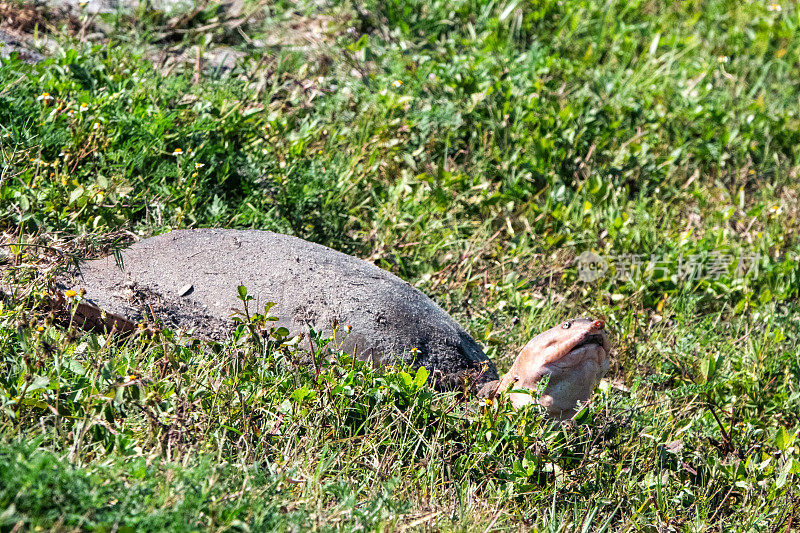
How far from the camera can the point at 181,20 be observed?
5242 mm

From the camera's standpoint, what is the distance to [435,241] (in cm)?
432

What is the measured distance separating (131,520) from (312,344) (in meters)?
1.16

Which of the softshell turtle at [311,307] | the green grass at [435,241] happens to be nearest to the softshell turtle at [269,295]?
the softshell turtle at [311,307]

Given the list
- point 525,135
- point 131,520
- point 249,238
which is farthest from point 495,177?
point 131,520

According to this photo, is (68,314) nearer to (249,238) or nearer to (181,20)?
(249,238)

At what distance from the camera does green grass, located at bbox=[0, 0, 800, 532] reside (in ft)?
Result: 8.10

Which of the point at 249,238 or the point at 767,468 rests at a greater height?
the point at 249,238

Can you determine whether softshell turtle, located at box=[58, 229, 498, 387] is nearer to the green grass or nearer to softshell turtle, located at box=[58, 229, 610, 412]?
softshell turtle, located at box=[58, 229, 610, 412]

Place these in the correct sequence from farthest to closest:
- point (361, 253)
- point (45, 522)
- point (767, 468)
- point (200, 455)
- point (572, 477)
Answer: point (361, 253)
point (767, 468)
point (572, 477)
point (200, 455)
point (45, 522)

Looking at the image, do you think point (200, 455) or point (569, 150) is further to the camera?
point (569, 150)
